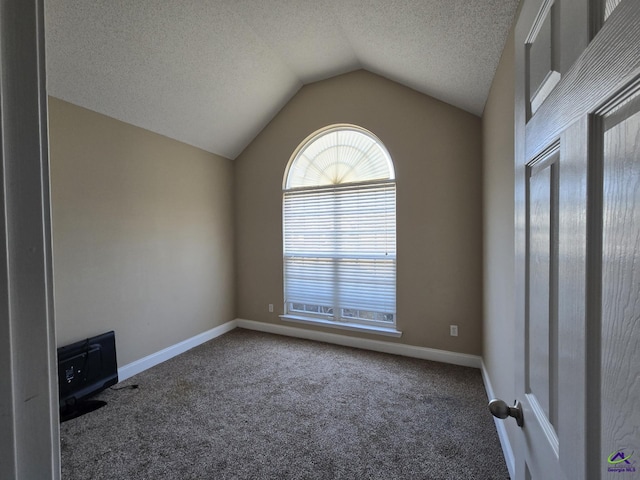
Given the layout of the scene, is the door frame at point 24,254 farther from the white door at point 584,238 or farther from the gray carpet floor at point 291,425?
the gray carpet floor at point 291,425

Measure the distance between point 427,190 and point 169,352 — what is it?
3275 mm

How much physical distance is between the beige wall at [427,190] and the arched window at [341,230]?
149mm

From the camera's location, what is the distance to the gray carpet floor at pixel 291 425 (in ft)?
5.38

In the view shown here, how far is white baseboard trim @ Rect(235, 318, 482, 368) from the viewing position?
2.84 meters

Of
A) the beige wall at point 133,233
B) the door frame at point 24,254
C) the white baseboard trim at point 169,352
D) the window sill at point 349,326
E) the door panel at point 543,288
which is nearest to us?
the door frame at point 24,254

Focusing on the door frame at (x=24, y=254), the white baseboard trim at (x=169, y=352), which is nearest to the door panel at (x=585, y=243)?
the door frame at (x=24, y=254)

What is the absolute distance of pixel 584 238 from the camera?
1.52ft

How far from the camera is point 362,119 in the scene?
127 inches

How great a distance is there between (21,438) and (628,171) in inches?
32.4

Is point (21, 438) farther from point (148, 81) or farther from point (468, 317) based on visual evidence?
point (468, 317)

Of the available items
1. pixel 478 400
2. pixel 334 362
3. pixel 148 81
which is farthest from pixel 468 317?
pixel 148 81

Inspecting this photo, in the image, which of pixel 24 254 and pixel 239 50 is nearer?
pixel 24 254

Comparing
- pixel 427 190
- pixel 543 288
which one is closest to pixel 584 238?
pixel 543 288

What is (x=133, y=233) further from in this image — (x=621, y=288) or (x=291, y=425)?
(x=621, y=288)
